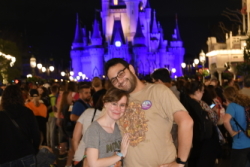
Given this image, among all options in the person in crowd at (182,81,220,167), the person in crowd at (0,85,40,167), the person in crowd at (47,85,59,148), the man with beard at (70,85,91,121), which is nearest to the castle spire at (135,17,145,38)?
the person in crowd at (47,85,59,148)

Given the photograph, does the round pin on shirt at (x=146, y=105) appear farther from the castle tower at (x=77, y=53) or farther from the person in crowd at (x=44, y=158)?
the castle tower at (x=77, y=53)

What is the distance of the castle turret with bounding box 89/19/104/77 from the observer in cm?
6925

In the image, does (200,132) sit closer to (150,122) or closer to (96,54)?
(150,122)

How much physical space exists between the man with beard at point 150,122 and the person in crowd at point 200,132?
2.18 metres

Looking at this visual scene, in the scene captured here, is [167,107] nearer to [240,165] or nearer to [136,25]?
[240,165]

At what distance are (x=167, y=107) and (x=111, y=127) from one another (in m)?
0.47

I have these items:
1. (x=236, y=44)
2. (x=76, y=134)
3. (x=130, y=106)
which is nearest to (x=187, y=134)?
(x=130, y=106)

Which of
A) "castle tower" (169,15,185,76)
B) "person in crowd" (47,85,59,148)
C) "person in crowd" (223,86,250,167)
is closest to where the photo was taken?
"person in crowd" (223,86,250,167)

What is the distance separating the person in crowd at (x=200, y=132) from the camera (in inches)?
224

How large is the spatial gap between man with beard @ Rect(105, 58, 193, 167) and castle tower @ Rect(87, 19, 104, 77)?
64910 millimetres

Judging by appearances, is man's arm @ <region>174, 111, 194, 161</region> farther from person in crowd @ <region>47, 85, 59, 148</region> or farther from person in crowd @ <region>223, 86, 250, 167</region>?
person in crowd @ <region>47, 85, 59, 148</region>

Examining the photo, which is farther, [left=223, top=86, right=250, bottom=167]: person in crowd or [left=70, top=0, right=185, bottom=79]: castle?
[left=70, top=0, right=185, bottom=79]: castle

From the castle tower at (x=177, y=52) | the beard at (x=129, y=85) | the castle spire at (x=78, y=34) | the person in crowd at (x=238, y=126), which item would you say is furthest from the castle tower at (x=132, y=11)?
the beard at (x=129, y=85)

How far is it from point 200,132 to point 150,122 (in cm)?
236
